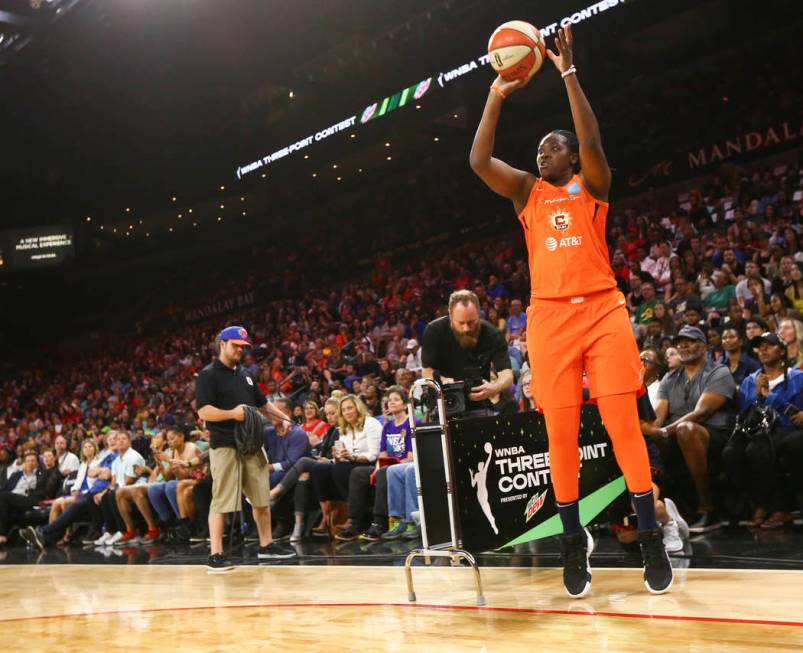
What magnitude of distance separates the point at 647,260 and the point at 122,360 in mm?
15992

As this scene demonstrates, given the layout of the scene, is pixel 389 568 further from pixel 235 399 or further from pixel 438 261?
pixel 438 261

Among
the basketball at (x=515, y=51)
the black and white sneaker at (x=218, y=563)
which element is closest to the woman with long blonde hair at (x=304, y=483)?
the black and white sneaker at (x=218, y=563)

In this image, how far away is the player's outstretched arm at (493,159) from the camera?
3.54m

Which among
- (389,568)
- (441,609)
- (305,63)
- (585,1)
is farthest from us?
(305,63)

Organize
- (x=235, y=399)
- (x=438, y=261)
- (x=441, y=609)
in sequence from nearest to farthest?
(x=441, y=609)
(x=235, y=399)
(x=438, y=261)

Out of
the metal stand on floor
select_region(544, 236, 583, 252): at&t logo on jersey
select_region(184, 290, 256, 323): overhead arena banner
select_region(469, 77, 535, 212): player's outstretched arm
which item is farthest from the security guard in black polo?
select_region(184, 290, 256, 323): overhead arena banner

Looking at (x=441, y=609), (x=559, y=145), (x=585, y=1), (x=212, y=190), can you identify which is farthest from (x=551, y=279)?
(x=212, y=190)

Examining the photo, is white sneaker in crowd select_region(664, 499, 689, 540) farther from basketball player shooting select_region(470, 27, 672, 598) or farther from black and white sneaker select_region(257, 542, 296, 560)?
black and white sneaker select_region(257, 542, 296, 560)

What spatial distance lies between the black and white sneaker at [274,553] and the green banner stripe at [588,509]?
2.25 metres

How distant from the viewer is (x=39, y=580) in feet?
21.8

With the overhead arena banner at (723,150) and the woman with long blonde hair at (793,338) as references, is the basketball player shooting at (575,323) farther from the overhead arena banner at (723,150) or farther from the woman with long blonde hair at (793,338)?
the overhead arena banner at (723,150)

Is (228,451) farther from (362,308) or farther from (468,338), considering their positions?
(362,308)

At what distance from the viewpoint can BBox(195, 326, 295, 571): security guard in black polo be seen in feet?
20.5

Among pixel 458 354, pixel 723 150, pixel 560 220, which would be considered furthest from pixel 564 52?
pixel 723 150
